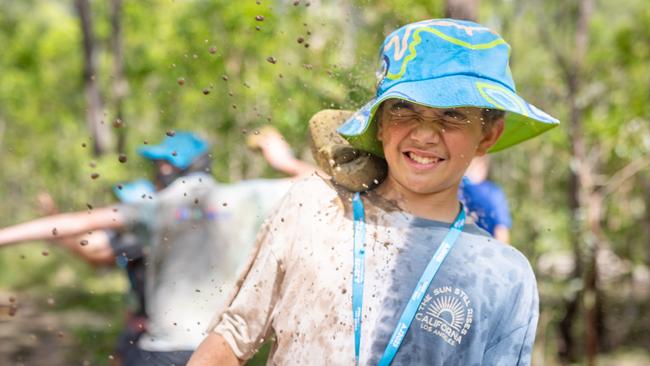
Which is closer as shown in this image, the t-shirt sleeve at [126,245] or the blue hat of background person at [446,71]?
the blue hat of background person at [446,71]

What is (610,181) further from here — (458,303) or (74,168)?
(74,168)

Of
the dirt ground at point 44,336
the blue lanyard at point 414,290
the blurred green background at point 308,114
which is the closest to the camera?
the blue lanyard at point 414,290

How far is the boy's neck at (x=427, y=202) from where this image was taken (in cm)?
188

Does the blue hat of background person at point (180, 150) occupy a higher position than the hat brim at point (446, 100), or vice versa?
the hat brim at point (446, 100)

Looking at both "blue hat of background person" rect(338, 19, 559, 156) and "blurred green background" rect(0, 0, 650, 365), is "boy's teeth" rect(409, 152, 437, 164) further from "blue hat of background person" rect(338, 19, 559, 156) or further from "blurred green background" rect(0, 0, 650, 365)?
"blurred green background" rect(0, 0, 650, 365)

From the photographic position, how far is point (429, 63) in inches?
71.7

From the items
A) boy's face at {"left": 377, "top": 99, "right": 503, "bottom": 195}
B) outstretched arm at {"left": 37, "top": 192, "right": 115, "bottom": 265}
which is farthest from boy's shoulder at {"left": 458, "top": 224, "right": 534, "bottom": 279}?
outstretched arm at {"left": 37, "top": 192, "right": 115, "bottom": 265}

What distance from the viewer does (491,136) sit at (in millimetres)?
1971

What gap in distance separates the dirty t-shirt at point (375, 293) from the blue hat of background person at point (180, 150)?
2151 mm

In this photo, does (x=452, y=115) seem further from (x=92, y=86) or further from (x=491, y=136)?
(x=92, y=86)

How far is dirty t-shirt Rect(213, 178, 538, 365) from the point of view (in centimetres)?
171

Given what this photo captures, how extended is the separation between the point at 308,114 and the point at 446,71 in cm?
176

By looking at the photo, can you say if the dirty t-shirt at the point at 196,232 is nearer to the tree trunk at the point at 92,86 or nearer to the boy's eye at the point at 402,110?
the boy's eye at the point at 402,110

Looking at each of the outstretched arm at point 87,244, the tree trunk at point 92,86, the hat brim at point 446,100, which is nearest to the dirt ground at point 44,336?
the tree trunk at point 92,86
